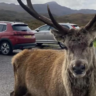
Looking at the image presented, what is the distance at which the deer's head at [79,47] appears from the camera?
511cm

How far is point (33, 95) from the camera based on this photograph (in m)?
6.97

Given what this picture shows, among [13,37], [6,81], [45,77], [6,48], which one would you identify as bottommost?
[6,48]

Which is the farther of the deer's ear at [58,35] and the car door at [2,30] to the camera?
the car door at [2,30]

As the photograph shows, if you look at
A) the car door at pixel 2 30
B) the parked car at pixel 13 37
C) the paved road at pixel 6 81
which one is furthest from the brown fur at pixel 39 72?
the car door at pixel 2 30

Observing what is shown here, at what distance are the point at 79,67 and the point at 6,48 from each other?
15.1 metres

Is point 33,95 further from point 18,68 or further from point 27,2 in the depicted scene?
point 27,2

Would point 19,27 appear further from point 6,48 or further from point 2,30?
point 6,48

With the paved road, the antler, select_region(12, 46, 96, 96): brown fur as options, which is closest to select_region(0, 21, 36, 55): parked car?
the paved road

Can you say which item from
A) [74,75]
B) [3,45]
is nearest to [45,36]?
[3,45]

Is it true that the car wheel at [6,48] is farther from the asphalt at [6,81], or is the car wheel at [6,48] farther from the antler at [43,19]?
the antler at [43,19]

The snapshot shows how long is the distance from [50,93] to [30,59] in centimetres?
142

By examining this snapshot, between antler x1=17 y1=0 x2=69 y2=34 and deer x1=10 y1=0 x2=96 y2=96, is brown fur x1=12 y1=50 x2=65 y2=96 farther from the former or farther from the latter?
antler x1=17 y1=0 x2=69 y2=34

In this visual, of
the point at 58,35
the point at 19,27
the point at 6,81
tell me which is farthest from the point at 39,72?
the point at 19,27

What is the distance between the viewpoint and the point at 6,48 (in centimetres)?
1980
